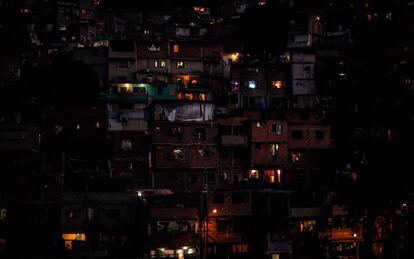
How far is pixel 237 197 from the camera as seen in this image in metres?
41.5

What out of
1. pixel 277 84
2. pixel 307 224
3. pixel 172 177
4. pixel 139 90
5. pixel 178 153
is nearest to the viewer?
pixel 307 224

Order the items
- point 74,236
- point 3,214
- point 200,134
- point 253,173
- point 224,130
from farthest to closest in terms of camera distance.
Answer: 1. point 253,173
2. point 224,130
3. point 200,134
4. point 74,236
5. point 3,214

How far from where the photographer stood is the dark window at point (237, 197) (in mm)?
41362

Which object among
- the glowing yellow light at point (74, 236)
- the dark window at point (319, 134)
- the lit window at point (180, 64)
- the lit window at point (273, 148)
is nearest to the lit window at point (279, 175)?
the lit window at point (273, 148)

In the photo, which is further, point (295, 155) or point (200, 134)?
point (295, 155)

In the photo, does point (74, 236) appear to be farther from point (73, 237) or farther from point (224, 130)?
point (224, 130)

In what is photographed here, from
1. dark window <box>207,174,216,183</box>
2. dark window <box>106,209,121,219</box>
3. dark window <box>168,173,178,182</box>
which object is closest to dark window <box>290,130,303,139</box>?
dark window <box>207,174,216,183</box>

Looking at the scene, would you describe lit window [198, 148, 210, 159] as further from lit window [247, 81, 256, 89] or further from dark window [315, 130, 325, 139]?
lit window [247, 81, 256, 89]

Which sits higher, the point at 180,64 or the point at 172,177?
the point at 180,64

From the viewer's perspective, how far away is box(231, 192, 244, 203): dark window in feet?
136

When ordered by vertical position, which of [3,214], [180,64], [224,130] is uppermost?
[180,64]

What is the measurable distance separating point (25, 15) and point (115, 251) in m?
53.4

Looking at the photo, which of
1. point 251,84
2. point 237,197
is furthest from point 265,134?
point 251,84

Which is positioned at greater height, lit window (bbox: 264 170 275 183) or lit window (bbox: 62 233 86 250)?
lit window (bbox: 264 170 275 183)
